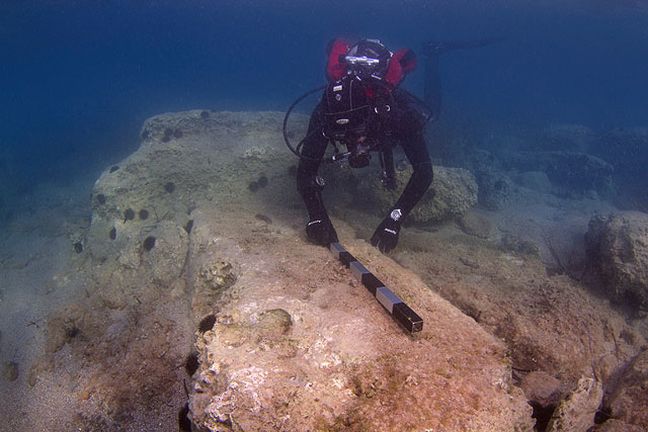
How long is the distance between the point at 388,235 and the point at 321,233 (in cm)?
104

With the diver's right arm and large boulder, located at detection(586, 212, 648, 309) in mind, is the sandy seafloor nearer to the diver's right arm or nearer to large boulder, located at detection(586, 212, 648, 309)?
large boulder, located at detection(586, 212, 648, 309)

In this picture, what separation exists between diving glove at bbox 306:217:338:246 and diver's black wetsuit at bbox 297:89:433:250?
23 centimetres

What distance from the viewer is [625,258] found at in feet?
15.3

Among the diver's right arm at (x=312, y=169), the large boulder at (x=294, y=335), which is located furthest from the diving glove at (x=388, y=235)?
the diver's right arm at (x=312, y=169)

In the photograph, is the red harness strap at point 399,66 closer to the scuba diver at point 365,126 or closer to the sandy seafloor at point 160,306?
the scuba diver at point 365,126

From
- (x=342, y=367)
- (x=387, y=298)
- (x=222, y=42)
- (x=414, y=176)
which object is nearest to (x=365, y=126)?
(x=414, y=176)

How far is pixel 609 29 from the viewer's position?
47.8 m

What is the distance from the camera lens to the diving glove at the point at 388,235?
480cm

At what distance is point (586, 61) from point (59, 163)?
392 feet

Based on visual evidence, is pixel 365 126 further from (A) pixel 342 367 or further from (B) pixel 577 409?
(B) pixel 577 409

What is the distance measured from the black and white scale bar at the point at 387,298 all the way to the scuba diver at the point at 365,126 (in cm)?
90

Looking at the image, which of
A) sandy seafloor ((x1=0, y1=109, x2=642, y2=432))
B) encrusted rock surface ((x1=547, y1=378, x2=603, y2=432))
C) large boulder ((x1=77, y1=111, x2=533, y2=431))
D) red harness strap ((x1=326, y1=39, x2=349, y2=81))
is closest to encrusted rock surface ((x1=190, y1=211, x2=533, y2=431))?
large boulder ((x1=77, y1=111, x2=533, y2=431))

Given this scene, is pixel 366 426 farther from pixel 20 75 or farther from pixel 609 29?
pixel 20 75

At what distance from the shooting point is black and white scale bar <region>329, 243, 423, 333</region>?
228 cm
